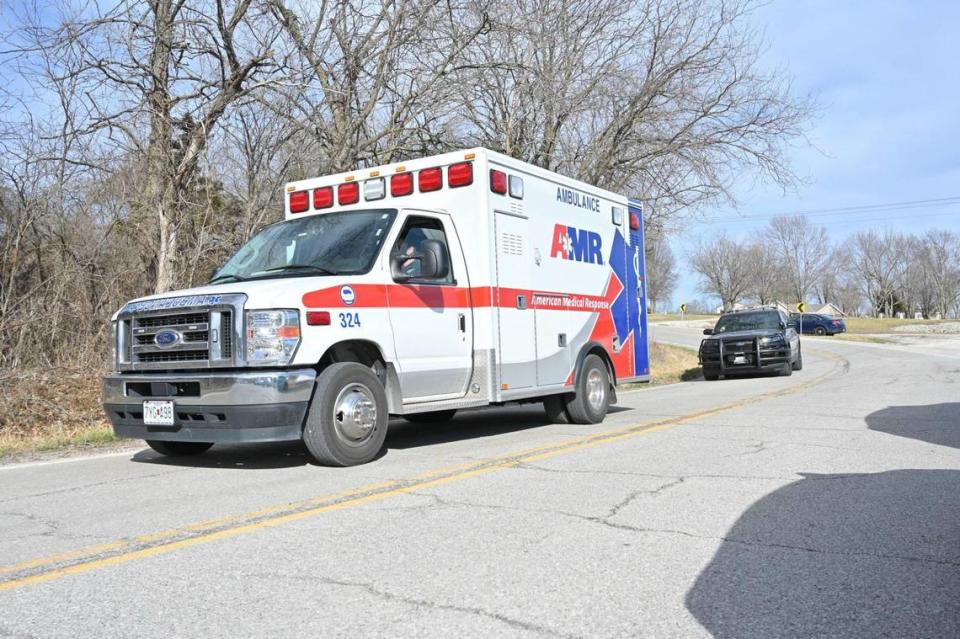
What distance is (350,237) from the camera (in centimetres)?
769

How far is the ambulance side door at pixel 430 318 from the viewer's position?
24.6 ft

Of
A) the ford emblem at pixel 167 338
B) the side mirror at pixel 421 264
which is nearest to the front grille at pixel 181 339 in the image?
the ford emblem at pixel 167 338

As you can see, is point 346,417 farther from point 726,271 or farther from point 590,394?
point 726,271

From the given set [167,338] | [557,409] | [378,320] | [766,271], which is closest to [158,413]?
[167,338]

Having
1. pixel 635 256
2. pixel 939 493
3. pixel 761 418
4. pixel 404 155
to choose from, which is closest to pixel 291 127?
pixel 404 155

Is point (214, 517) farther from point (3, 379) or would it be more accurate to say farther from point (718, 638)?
point (3, 379)

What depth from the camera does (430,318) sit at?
7.82 metres

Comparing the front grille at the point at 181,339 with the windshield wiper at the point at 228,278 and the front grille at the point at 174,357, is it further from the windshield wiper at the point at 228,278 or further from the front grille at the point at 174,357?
the windshield wiper at the point at 228,278

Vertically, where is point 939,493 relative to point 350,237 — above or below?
below

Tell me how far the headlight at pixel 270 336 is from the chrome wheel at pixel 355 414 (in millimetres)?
626

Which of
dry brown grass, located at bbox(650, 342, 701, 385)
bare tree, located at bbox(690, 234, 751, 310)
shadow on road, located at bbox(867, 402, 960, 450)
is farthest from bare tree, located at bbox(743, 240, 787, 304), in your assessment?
shadow on road, located at bbox(867, 402, 960, 450)

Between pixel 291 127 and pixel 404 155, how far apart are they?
7.26 feet

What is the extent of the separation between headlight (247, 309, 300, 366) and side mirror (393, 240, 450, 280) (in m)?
1.26

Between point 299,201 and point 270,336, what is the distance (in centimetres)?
301
